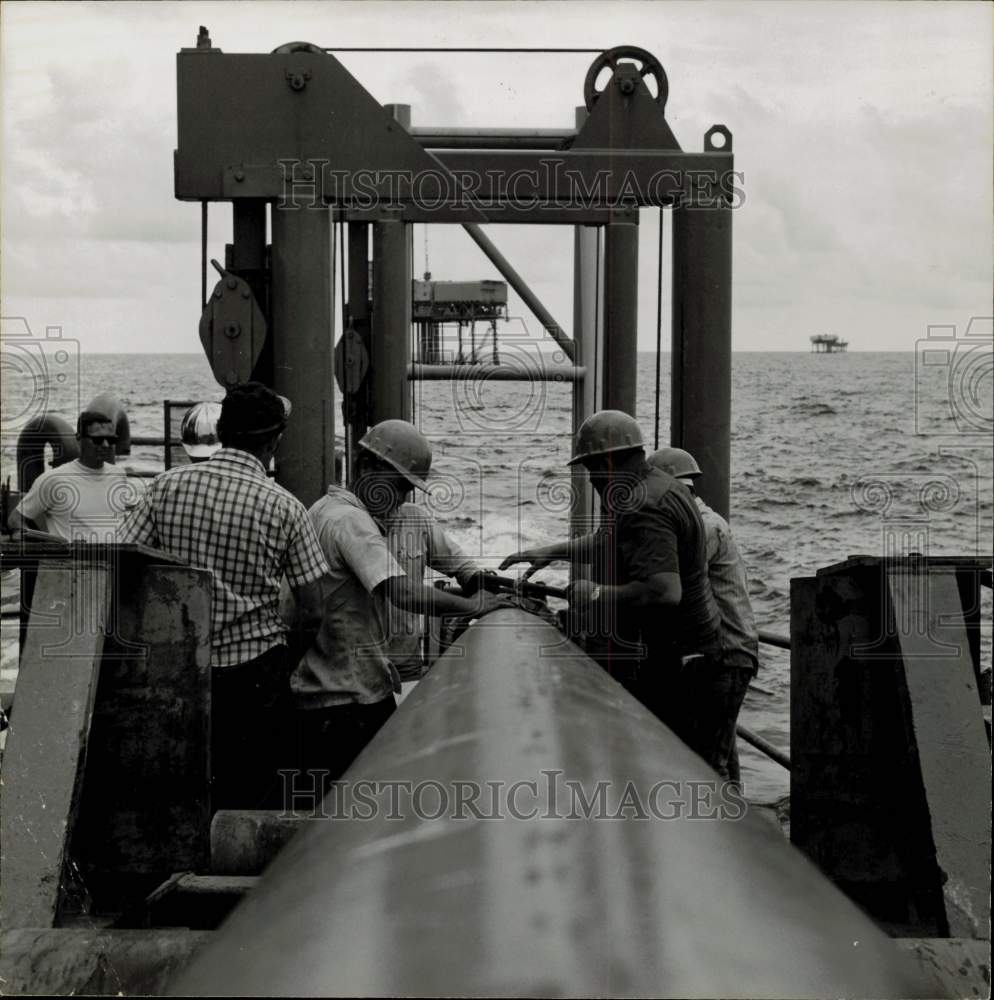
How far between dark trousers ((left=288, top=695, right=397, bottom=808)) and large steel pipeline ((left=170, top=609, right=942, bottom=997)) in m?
2.90

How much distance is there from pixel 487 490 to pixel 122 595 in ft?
103

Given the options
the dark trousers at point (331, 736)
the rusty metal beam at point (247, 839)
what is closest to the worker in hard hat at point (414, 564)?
the dark trousers at point (331, 736)

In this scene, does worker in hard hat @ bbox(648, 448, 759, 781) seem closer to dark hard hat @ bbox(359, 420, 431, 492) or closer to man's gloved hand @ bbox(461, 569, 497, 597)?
man's gloved hand @ bbox(461, 569, 497, 597)

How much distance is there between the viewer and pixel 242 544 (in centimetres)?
445

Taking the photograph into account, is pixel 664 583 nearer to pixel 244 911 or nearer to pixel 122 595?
pixel 122 595

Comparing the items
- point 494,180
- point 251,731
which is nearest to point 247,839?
point 251,731

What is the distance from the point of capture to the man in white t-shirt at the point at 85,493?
716 centimetres

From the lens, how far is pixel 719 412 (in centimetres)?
695

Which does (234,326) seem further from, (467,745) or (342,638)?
(467,745)

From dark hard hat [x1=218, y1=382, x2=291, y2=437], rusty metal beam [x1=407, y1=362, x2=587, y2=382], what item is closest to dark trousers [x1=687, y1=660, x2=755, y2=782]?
dark hard hat [x1=218, y1=382, x2=291, y2=437]

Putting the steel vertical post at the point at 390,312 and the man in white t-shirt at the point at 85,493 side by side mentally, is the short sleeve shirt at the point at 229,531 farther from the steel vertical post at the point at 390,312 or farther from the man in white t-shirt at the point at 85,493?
the steel vertical post at the point at 390,312

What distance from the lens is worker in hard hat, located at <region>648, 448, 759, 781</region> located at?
671 centimetres

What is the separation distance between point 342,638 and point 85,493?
277cm

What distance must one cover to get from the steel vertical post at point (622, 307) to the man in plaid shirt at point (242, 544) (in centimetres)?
542
